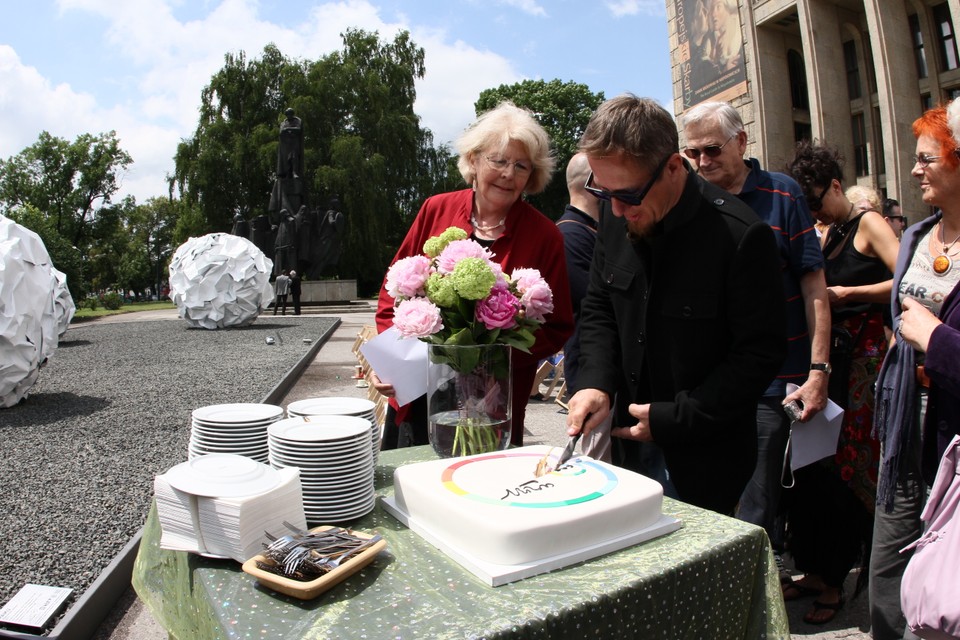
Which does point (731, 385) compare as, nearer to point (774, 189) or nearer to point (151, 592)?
point (774, 189)

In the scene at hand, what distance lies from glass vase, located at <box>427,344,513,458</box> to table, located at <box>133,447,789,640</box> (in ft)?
0.95

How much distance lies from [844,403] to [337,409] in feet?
7.72

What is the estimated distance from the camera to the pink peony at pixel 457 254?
1586 mm

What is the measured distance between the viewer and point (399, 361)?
73.4 inches

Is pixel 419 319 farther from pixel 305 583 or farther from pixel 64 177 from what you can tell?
pixel 64 177

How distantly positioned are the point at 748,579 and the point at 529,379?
1.16m

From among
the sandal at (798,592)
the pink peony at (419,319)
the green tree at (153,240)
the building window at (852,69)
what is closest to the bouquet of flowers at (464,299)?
the pink peony at (419,319)

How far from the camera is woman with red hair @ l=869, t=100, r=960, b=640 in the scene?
214cm

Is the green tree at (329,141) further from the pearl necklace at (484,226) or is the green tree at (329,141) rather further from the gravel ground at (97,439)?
the pearl necklace at (484,226)

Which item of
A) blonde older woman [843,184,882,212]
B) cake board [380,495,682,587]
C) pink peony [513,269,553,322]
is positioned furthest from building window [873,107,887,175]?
cake board [380,495,682,587]

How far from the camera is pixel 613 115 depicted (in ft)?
5.43

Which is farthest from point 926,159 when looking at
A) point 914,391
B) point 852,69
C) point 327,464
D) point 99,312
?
point 852,69

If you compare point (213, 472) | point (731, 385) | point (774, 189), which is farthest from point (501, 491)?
point (774, 189)

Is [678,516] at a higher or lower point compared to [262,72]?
lower
